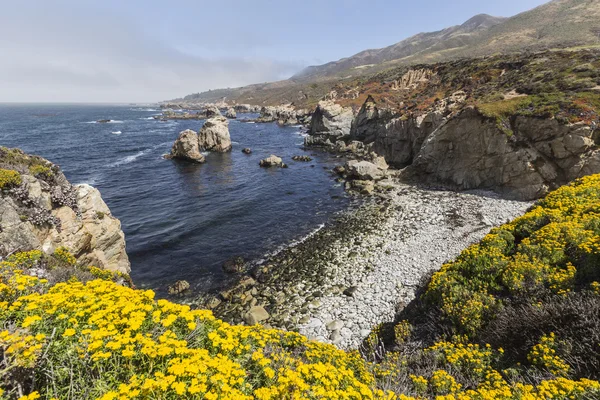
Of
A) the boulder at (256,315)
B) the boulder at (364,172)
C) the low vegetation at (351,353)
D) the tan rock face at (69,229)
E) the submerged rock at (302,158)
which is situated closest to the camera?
the low vegetation at (351,353)

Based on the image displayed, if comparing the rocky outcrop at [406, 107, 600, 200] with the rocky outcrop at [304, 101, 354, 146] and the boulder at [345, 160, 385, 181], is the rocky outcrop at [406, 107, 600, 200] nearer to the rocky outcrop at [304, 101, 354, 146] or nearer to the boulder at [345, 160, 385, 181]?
the boulder at [345, 160, 385, 181]

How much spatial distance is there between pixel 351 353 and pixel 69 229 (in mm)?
14866

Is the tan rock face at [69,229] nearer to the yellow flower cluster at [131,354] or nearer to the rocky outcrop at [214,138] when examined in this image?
the yellow flower cluster at [131,354]

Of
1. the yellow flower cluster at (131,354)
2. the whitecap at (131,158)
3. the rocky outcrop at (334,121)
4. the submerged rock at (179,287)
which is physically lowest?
the submerged rock at (179,287)

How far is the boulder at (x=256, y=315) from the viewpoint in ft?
52.3

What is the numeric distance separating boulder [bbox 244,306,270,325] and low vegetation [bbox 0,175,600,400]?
6.34 m

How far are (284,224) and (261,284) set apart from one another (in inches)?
392

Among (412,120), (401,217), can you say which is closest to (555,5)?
(412,120)

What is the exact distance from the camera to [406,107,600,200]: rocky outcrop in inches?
1016

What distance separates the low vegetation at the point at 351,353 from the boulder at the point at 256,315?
6.34 meters

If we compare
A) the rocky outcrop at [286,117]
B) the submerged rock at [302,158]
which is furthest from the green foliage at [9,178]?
the rocky outcrop at [286,117]

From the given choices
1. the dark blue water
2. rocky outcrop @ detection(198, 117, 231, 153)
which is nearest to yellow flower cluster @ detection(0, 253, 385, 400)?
the dark blue water

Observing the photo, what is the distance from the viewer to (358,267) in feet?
67.3

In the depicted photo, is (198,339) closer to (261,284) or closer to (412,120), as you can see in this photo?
(261,284)
